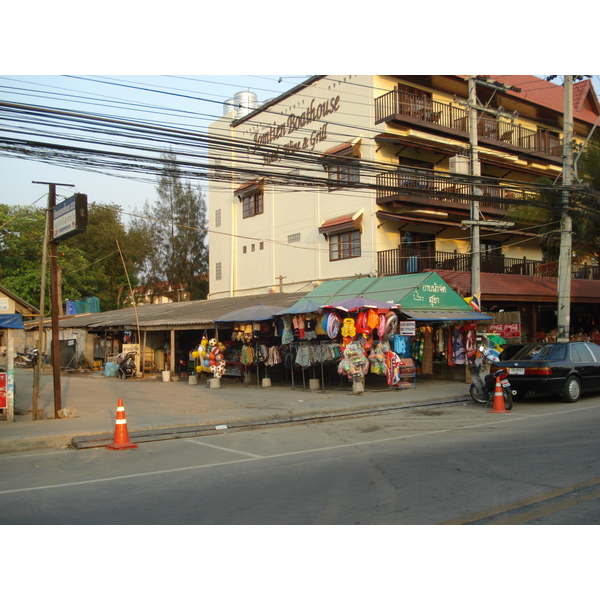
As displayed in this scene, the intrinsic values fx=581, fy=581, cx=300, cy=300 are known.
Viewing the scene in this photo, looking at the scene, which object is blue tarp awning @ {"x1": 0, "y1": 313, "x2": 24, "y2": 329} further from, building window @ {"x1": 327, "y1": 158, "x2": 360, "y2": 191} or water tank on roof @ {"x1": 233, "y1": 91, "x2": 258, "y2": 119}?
A: water tank on roof @ {"x1": 233, "y1": 91, "x2": 258, "y2": 119}

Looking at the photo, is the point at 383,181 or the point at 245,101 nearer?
the point at 383,181

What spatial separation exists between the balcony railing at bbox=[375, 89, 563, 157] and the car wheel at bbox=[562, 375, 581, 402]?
41.0 ft

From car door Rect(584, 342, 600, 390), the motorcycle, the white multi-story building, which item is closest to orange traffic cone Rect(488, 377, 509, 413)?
the motorcycle

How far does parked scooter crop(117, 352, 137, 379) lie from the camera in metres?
25.8

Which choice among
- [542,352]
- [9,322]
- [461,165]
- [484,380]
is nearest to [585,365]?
[542,352]

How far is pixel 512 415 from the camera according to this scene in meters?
12.9

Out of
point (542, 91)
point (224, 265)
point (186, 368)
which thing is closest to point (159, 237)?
point (224, 265)

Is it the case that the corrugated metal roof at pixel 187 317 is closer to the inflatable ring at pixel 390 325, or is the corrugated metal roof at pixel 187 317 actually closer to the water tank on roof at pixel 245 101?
the inflatable ring at pixel 390 325

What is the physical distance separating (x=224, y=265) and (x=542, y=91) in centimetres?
2125

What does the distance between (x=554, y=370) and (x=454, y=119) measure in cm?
1704

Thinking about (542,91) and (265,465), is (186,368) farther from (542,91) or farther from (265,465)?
(542,91)

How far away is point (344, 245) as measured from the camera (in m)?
27.0

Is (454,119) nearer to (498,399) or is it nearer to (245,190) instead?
(245,190)

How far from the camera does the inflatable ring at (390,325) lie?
675 inches
